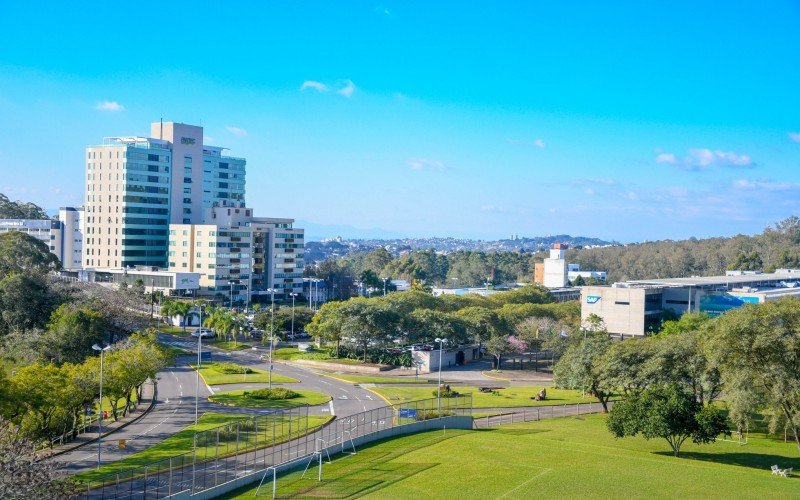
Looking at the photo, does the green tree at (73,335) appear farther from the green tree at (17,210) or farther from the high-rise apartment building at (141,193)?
the green tree at (17,210)

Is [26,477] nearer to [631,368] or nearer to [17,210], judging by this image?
[631,368]

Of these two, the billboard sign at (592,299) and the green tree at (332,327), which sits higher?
the billboard sign at (592,299)

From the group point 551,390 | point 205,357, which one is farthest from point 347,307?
point 551,390

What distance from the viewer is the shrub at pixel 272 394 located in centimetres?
6216

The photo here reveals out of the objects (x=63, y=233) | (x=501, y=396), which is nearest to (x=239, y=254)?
(x=63, y=233)

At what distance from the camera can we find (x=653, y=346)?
6012 centimetres

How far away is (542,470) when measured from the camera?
136 feet

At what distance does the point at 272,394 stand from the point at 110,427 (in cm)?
1471

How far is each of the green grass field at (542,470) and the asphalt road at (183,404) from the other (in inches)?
422

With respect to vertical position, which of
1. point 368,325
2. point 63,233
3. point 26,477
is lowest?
point 26,477

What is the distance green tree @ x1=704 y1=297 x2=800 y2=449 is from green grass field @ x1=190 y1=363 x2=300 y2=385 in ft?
125

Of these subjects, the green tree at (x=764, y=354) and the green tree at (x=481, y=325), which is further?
the green tree at (x=481, y=325)

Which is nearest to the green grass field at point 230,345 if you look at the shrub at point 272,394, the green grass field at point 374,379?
the green grass field at point 374,379

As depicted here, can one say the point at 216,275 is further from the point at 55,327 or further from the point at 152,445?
the point at 152,445
